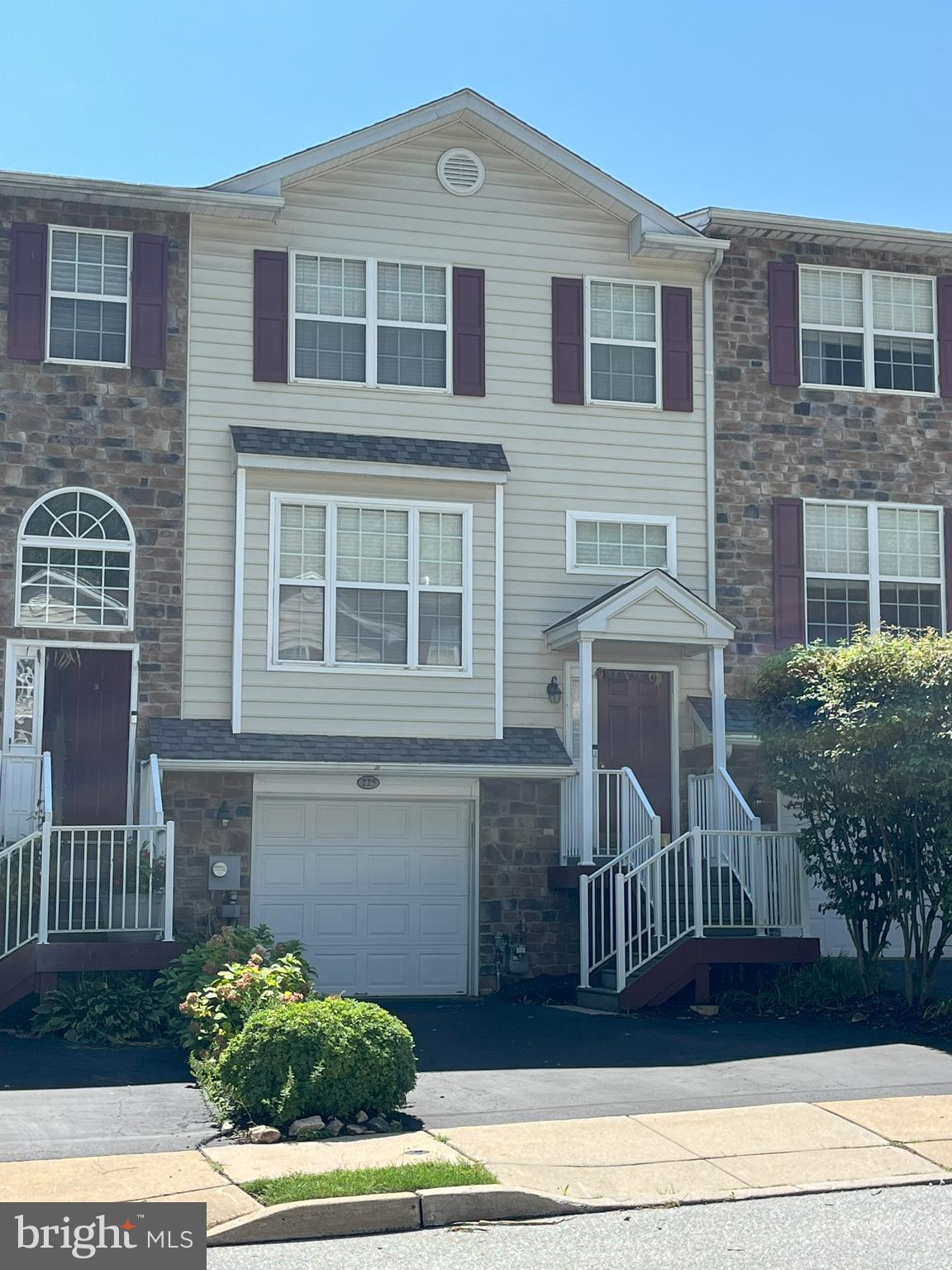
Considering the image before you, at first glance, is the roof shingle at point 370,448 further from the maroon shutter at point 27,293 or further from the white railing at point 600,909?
the white railing at point 600,909

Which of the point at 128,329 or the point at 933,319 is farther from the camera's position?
the point at 933,319

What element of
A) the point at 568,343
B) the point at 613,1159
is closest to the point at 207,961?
the point at 613,1159

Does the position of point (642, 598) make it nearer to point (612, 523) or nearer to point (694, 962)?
point (612, 523)

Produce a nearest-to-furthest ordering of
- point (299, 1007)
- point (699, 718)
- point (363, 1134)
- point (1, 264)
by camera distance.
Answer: point (363, 1134)
point (299, 1007)
point (1, 264)
point (699, 718)

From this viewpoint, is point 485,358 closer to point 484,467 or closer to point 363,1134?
point 484,467

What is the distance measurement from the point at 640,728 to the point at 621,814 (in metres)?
1.60

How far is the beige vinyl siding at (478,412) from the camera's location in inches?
643

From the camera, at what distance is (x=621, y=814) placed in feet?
52.6

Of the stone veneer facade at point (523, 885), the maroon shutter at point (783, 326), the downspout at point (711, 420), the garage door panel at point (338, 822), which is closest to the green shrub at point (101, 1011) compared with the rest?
the garage door panel at point (338, 822)

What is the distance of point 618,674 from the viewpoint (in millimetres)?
17391

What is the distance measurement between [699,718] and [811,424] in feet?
12.2

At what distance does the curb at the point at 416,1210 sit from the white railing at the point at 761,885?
7000mm

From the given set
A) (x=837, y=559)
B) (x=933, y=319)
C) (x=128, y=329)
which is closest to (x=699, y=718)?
(x=837, y=559)

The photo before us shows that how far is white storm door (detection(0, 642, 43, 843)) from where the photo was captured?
1514 centimetres
